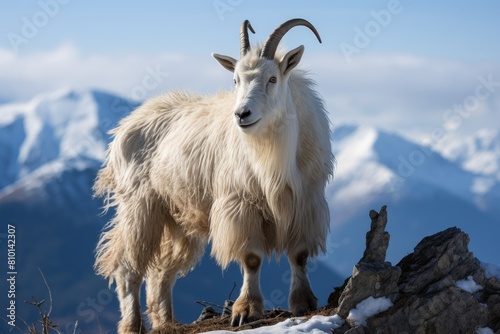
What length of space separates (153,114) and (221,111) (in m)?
1.41

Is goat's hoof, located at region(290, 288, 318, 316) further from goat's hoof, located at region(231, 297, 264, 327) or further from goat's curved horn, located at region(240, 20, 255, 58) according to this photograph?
goat's curved horn, located at region(240, 20, 255, 58)

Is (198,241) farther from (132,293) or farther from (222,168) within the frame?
(222,168)

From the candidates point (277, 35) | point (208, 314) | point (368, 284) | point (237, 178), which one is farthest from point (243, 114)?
point (208, 314)

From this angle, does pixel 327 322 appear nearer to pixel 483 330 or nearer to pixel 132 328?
pixel 483 330

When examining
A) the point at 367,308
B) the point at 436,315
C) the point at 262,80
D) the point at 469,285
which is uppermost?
the point at 262,80

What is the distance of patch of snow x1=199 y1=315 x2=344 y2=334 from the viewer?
25.0 feet

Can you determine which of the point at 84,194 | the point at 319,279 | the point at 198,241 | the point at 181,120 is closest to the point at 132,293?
the point at 198,241

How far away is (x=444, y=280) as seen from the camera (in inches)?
314

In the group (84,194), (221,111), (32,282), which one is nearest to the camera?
(221,111)

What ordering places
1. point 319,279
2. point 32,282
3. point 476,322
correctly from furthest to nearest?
point 319,279 < point 32,282 < point 476,322

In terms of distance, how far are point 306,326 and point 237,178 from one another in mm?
2105

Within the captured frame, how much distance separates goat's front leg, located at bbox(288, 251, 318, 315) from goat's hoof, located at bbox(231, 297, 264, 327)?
1.06 ft

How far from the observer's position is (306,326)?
7699 millimetres

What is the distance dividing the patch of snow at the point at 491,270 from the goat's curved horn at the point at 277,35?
274 cm
